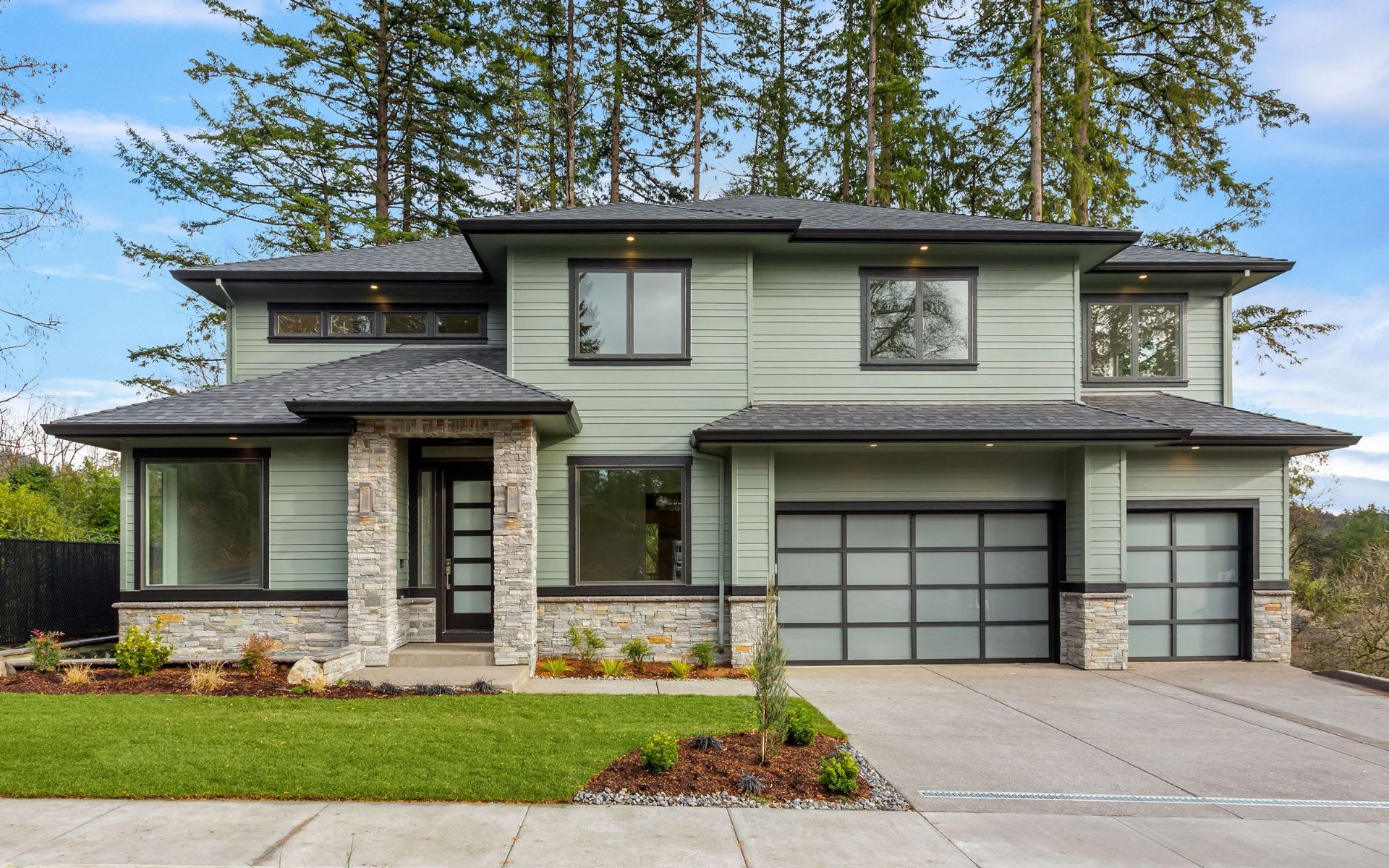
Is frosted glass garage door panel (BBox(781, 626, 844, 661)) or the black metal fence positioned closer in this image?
frosted glass garage door panel (BBox(781, 626, 844, 661))

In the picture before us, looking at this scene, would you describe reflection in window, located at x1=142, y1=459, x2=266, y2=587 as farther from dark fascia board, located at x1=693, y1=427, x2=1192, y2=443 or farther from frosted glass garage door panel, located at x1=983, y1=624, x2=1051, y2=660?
frosted glass garage door panel, located at x1=983, y1=624, x2=1051, y2=660

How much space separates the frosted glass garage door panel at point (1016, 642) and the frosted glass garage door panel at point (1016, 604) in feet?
0.48

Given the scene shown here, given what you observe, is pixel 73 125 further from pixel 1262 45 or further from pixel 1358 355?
pixel 1358 355

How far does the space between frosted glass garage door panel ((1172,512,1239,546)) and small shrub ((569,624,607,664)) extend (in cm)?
867

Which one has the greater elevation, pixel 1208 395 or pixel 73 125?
pixel 73 125

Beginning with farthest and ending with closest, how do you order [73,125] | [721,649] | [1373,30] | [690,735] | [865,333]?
[1373,30] < [73,125] < [865,333] < [721,649] < [690,735]

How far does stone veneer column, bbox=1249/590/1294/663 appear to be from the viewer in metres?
11.7

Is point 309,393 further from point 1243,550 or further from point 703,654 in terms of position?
point 1243,550

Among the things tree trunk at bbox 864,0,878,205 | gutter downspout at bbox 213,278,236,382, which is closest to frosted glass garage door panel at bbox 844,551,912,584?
gutter downspout at bbox 213,278,236,382

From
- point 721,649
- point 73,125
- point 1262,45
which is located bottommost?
point 721,649

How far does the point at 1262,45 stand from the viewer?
1858 centimetres

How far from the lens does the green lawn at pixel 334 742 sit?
5383mm

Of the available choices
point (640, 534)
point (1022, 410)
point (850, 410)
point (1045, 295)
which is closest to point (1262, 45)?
point (1045, 295)

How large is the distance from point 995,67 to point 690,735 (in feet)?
62.0
